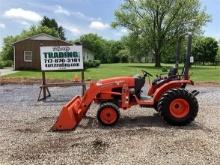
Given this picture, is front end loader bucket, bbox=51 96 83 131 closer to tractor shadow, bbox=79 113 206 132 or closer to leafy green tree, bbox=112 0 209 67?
tractor shadow, bbox=79 113 206 132

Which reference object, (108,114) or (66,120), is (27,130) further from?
(108,114)

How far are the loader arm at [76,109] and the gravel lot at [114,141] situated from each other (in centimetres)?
23

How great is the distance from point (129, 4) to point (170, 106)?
50.6 m

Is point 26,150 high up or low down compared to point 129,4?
down

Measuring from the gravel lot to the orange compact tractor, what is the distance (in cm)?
27

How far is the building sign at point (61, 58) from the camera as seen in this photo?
682 inches

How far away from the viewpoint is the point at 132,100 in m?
10.6

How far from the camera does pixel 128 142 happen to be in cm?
823

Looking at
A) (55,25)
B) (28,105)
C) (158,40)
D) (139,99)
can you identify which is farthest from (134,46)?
(55,25)

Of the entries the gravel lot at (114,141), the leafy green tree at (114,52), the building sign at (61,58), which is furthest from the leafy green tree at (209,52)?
the gravel lot at (114,141)

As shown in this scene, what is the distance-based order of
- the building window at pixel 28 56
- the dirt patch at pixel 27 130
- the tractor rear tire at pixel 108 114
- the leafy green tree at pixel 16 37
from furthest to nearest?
the leafy green tree at pixel 16 37, the building window at pixel 28 56, the tractor rear tire at pixel 108 114, the dirt patch at pixel 27 130

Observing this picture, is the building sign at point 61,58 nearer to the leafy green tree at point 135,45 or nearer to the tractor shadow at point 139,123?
the tractor shadow at point 139,123

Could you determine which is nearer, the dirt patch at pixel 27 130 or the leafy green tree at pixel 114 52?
the dirt patch at pixel 27 130

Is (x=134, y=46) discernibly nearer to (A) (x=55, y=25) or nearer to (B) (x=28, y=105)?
(B) (x=28, y=105)
